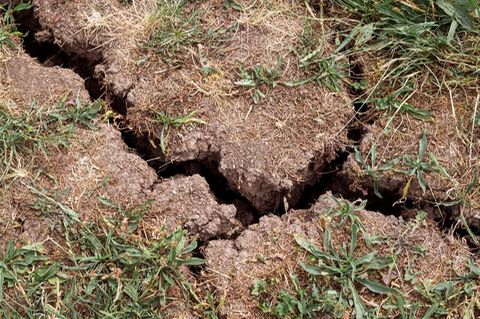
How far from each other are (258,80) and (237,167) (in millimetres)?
424

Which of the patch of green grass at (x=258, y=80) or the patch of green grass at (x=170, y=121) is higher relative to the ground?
the patch of green grass at (x=258, y=80)

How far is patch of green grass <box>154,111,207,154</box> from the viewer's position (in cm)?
315

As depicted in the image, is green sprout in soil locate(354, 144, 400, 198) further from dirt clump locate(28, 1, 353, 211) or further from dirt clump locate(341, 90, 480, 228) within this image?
dirt clump locate(28, 1, 353, 211)

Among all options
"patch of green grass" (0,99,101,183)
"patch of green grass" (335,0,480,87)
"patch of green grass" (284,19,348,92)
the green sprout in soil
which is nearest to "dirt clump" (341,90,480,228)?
the green sprout in soil

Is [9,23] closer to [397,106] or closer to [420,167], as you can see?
[397,106]

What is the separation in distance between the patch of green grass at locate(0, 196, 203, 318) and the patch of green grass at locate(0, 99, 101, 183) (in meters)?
0.32

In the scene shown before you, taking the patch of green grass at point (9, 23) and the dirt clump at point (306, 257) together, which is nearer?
the dirt clump at point (306, 257)

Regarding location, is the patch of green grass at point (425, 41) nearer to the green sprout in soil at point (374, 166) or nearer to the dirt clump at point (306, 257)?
the green sprout in soil at point (374, 166)

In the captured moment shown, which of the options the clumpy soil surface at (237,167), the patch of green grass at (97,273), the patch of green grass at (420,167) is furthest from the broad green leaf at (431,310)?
the patch of green grass at (97,273)

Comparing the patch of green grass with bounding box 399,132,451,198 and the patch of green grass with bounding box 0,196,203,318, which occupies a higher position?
the patch of green grass with bounding box 399,132,451,198

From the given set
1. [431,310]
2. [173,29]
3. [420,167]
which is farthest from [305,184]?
[173,29]

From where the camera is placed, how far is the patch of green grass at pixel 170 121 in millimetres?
3152

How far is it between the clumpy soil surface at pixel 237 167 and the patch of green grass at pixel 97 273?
1 cm

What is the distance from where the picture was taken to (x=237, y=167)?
3.10 meters
